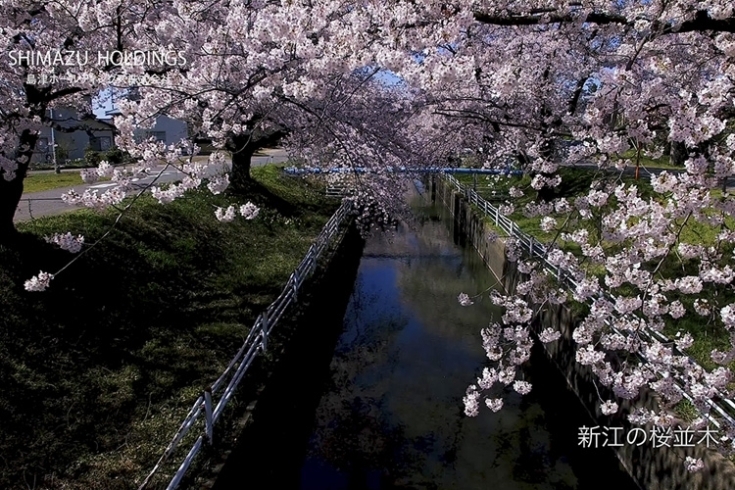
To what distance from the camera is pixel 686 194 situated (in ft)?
12.9

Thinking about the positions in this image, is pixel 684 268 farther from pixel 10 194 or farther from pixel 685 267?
pixel 10 194

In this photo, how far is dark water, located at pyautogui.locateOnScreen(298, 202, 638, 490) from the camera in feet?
24.1

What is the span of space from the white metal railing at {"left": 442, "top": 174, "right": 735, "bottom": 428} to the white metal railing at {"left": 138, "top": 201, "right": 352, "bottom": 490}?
3.64 metres

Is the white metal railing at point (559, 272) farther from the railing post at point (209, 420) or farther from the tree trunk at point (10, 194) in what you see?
the tree trunk at point (10, 194)

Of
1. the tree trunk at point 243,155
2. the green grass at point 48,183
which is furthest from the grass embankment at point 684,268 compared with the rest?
the green grass at point 48,183

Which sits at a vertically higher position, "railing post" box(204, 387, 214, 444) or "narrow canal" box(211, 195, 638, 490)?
"railing post" box(204, 387, 214, 444)

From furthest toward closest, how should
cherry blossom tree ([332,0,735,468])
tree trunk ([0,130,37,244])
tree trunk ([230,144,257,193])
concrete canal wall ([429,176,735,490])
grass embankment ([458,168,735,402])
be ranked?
tree trunk ([230,144,257,193]), tree trunk ([0,130,37,244]), grass embankment ([458,168,735,402]), concrete canal wall ([429,176,735,490]), cherry blossom tree ([332,0,735,468])

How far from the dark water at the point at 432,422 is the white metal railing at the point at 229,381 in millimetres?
1693

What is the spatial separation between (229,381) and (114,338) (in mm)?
1949

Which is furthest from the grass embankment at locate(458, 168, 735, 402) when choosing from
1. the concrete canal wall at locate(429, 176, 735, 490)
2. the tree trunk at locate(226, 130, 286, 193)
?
the tree trunk at locate(226, 130, 286, 193)

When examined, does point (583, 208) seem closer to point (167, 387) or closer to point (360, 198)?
point (167, 387)

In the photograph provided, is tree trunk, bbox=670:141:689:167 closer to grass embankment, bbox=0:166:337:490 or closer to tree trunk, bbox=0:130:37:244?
grass embankment, bbox=0:166:337:490

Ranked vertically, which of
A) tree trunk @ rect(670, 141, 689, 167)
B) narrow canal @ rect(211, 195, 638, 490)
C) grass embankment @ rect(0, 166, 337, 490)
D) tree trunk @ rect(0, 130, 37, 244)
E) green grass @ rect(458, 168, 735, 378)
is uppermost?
tree trunk @ rect(670, 141, 689, 167)

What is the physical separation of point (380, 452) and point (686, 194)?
18.1 ft
